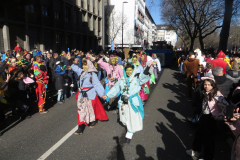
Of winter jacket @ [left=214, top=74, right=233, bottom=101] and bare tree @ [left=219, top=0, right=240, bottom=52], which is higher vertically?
bare tree @ [left=219, top=0, right=240, bottom=52]

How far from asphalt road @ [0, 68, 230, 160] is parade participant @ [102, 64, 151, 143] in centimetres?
41

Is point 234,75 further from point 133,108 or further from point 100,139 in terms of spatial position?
point 100,139

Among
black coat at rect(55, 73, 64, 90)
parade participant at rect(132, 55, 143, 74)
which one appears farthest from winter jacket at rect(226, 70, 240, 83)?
black coat at rect(55, 73, 64, 90)

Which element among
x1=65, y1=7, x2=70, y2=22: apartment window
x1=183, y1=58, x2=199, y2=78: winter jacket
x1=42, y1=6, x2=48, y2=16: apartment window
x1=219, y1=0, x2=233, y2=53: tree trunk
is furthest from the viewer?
x1=65, y1=7, x2=70, y2=22: apartment window

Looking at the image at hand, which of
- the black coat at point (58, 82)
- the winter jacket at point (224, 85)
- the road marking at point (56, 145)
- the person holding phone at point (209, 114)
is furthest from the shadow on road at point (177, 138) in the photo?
the black coat at point (58, 82)

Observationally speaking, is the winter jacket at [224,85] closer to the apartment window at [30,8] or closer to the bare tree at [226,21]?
the bare tree at [226,21]

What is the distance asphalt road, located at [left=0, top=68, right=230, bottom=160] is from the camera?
13.2 ft

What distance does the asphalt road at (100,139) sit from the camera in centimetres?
402

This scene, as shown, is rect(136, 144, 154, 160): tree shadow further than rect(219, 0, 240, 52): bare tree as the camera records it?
No

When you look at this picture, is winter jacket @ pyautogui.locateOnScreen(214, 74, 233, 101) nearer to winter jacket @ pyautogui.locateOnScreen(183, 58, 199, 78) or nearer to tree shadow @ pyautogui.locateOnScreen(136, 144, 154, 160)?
tree shadow @ pyautogui.locateOnScreen(136, 144, 154, 160)

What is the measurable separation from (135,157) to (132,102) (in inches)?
44.2

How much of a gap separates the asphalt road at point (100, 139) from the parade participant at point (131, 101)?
411 millimetres

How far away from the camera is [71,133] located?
5051mm

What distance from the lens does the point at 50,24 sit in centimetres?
2280
